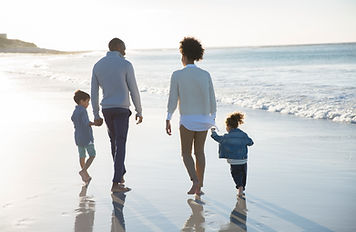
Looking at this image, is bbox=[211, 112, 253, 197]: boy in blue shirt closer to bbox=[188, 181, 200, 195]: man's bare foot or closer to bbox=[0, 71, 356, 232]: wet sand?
bbox=[0, 71, 356, 232]: wet sand

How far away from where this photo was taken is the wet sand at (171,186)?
179 inches

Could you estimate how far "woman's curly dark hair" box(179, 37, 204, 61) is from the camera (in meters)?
5.38

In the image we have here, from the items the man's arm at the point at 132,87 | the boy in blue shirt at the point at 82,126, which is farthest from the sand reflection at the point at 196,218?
the boy in blue shirt at the point at 82,126

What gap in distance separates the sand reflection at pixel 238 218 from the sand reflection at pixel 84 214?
3.88 feet

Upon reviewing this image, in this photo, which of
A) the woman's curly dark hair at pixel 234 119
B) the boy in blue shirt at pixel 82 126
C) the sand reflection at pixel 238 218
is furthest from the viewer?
the boy in blue shirt at pixel 82 126

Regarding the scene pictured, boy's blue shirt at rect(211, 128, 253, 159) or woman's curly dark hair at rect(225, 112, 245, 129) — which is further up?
woman's curly dark hair at rect(225, 112, 245, 129)

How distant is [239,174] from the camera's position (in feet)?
17.8

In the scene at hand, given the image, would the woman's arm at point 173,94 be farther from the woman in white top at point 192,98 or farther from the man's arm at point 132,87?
the man's arm at point 132,87

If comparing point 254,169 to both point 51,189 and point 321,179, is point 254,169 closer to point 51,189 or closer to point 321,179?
point 321,179

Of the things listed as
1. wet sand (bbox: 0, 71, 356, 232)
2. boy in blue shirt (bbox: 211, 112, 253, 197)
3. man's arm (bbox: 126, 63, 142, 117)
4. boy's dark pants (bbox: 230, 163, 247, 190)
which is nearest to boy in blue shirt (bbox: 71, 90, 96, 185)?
wet sand (bbox: 0, 71, 356, 232)

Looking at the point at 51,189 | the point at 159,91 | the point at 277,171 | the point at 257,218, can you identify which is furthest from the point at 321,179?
the point at 159,91

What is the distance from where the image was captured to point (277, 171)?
645cm

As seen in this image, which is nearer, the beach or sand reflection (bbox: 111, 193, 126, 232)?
sand reflection (bbox: 111, 193, 126, 232)

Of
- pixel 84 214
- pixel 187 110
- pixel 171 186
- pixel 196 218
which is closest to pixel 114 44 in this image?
pixel 187 110
